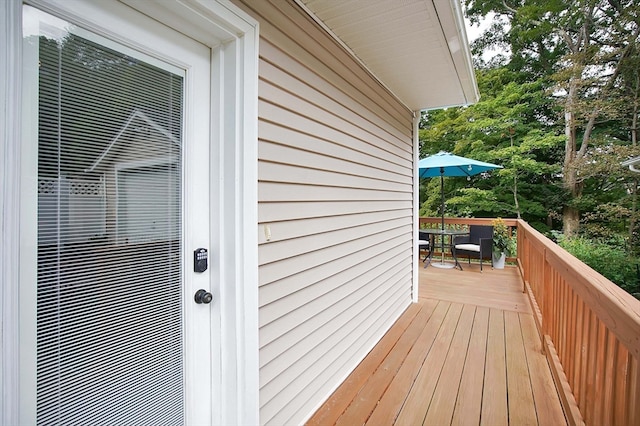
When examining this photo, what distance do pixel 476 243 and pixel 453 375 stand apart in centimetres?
428

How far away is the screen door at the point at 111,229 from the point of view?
897 millimetres

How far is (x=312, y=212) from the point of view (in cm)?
188

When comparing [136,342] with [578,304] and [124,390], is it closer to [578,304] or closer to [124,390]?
[124,390]

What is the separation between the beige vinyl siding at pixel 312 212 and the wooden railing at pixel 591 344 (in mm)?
1346

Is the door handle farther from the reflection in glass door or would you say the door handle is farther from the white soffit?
the white soffit

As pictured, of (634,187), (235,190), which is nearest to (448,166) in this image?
(235,190)

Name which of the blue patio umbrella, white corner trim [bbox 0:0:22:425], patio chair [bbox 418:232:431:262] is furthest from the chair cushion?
white corner trim [bbox 0:0:22:425]

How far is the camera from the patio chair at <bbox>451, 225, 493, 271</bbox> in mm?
5441

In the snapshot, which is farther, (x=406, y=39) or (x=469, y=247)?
(x=469, y=247)

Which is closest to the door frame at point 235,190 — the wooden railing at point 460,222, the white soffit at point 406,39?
the white soffit at point 406,39

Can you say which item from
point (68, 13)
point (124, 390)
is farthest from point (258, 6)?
point (124, 390)

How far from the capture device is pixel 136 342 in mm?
1113

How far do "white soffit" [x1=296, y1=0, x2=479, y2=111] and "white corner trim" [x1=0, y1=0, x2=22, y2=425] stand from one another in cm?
137

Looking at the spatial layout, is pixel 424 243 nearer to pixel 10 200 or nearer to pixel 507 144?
pixel 10 200
